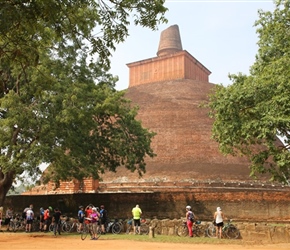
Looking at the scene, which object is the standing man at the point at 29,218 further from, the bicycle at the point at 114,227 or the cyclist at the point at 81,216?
the bicycle at the point at 114,227

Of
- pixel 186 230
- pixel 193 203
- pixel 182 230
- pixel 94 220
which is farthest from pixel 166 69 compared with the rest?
pixel 94 220

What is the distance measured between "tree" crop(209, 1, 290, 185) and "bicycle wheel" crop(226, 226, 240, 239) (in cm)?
253

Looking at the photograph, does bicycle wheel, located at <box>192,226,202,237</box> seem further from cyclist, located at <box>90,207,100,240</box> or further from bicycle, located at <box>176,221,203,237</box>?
cyclist, located at <box>90,207,100,240</box>

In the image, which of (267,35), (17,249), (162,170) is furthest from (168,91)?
(17,249)

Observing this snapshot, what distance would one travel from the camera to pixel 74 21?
670cm

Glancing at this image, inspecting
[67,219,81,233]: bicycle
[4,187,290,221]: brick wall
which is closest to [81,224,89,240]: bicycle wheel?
[67,219,81,233]: bicycle

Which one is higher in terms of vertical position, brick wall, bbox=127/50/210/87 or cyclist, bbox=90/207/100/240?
brick wall, bbox=127/50/210/87

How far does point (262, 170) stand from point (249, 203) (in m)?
3.92

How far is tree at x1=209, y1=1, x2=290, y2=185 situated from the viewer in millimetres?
12203

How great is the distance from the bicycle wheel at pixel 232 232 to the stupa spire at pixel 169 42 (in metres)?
34.1

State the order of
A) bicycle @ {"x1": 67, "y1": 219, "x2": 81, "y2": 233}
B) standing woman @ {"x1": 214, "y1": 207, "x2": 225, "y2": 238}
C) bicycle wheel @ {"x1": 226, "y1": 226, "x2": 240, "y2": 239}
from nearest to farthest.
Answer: standing woman @ {"x1": 214, "y1": 207, "x2": 225, "y2": 238} → bicycle wheel @ {"x1": 226, "y1": 226, "x2": 240, "y2": 239} → bicycle @ {"x1": 67, "y1": 219, "x2": 81, "y2": 233}

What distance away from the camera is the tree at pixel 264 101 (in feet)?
40.0

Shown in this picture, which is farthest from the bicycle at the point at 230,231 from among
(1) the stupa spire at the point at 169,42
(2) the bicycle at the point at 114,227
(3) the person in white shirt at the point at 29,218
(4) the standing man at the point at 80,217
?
(1) the stupa spire at the point at 169,42

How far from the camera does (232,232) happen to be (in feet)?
43.4
